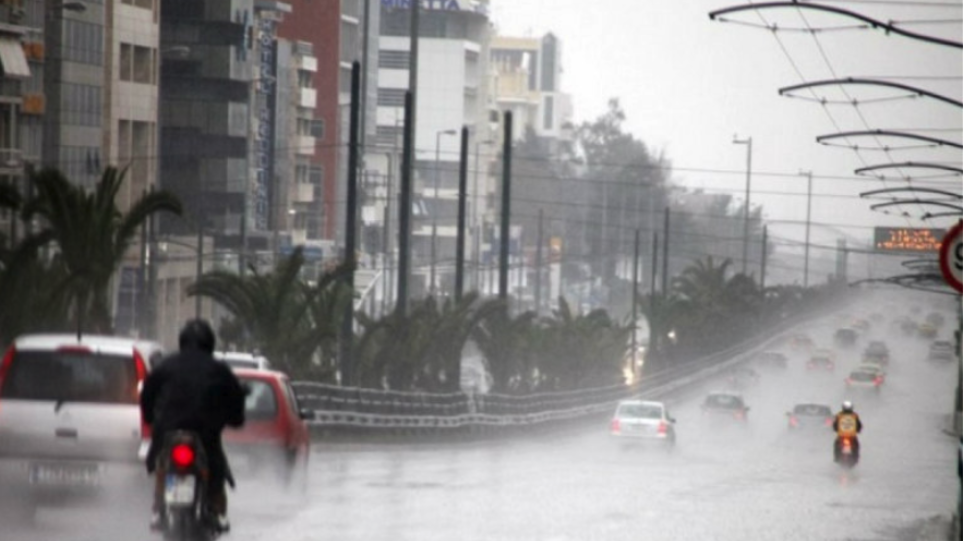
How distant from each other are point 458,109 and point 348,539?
176 meters

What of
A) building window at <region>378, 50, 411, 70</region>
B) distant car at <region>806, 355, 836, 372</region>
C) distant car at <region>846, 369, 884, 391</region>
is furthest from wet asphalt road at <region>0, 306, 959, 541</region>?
building window at <region>378, 50, 411, 70</region>

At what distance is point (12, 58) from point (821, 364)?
232 ft

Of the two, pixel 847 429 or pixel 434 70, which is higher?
pixel 434 70

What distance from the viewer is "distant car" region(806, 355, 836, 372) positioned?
448ft

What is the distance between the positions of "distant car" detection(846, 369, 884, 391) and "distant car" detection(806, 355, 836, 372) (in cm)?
1938

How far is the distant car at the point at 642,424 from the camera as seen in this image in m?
57.9

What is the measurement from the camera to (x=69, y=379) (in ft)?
67.9

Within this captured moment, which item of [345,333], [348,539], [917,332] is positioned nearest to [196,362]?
[348,539]

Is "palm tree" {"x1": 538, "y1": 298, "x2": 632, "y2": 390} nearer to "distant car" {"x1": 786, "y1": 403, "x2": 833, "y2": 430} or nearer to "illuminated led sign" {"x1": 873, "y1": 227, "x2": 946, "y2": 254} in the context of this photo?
"distant car" {"x1": 786, "y1": 403, "x2": 833, "y2": 430}

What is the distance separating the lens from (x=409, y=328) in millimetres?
60281

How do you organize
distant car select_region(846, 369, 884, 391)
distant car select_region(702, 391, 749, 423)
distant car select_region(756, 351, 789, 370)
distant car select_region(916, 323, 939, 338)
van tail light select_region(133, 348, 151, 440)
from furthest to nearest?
distant car select_region(916, 323, 939, 338)
distant car select_region(756, 351, 789, 370)
distant car select_region(846, 369, 884, 391)
distant car select_region(702, 391, 749, 423)
van tail light select_region(133, 348, 151, 440)

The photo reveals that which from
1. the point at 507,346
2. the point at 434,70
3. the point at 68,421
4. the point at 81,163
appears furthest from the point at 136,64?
the point at 434,70

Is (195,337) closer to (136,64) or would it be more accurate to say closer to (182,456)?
(182,456)

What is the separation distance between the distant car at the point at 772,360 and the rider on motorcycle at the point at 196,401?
120862 millimetres
